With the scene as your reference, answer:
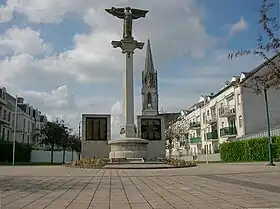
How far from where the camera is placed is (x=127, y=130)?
3275 cm

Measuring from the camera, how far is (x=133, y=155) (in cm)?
3014

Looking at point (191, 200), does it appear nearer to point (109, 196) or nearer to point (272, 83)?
point (109, 196)

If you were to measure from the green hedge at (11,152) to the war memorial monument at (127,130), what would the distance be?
14921 mm

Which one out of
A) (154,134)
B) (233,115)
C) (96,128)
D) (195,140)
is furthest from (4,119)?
(233,115)

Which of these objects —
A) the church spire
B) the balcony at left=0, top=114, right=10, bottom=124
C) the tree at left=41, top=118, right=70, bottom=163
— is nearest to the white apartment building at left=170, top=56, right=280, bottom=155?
the tree at left=41, top=118, right=70, bottom=163

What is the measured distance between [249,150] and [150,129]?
421 inches

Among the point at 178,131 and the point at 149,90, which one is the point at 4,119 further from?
the point at 149,90

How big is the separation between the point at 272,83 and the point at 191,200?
3548 millimetres

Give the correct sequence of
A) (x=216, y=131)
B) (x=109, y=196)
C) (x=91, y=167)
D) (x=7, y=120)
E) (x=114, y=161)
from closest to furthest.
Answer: (x=109, y=196)
(x=91, y=167)
(x=114, y=161)
(x=216, y=131)
(x=7, y=120)

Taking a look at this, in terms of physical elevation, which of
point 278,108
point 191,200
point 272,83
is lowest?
point 191,200

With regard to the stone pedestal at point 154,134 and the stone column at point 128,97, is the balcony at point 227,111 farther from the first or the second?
the stone column at point 128,97

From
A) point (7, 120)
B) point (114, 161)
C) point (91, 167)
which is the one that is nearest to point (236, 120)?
point (114, 161)

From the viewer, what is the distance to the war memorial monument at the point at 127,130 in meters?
30.7

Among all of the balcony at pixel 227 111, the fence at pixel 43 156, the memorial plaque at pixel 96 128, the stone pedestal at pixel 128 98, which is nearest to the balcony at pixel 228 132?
the balcony at pixel 227 111
